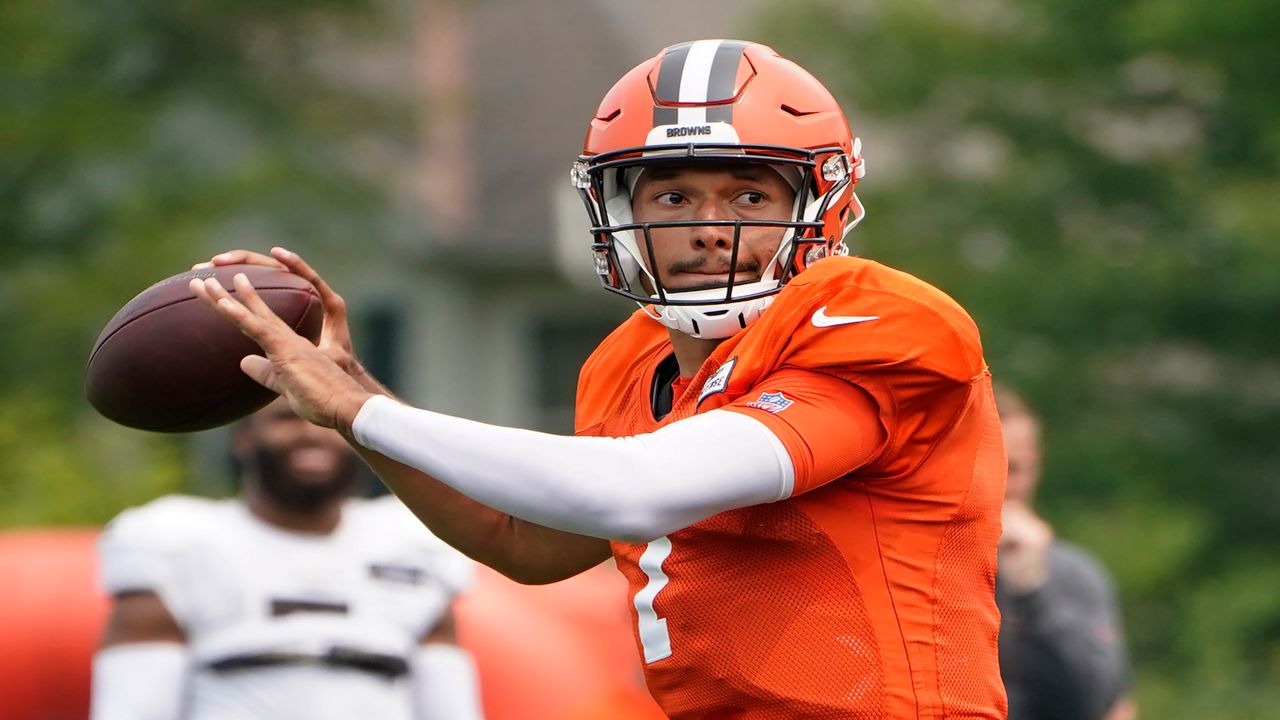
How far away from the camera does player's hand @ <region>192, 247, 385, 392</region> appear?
311 centimetres

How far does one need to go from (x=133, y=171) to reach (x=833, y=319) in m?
9.30

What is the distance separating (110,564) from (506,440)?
2.60 meters

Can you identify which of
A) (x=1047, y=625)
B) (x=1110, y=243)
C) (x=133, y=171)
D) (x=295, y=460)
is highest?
(x=295, y=460)

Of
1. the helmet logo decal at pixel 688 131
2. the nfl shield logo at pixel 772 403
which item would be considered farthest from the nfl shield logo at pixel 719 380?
the helmet logo decal at pixel 688 131

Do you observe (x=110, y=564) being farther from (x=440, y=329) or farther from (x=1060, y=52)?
(x=440, y=329)

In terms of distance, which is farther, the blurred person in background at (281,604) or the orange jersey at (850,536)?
the blurred person in background at (281,604)

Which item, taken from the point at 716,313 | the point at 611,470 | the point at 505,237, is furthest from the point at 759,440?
the point at 505,237

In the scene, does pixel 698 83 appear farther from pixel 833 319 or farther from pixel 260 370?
pixel 260 370

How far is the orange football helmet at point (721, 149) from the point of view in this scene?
3002mm

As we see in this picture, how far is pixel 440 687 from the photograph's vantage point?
16.5ft

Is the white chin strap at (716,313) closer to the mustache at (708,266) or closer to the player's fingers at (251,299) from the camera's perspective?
the mustache at (708,266)

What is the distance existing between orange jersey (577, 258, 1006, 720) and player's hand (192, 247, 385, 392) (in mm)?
607

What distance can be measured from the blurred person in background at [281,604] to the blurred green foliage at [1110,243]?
562cm

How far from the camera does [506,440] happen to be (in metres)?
2.61
